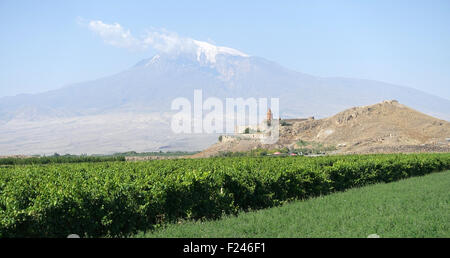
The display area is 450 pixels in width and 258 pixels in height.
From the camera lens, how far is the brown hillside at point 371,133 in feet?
238

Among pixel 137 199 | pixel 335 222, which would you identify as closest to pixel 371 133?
pixel 335 222

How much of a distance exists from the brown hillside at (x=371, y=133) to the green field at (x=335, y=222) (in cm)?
5716

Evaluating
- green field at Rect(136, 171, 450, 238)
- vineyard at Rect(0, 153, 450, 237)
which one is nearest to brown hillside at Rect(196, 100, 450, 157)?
vineyard at Rect(0, 153, 450, 237)

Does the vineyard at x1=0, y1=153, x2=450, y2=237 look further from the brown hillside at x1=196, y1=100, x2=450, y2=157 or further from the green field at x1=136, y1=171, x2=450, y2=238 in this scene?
the brown hillside at x1=196, y1=100, x2=450, y2=157

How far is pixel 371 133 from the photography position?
83438 millimetres

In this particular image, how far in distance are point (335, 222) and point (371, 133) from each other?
254ft

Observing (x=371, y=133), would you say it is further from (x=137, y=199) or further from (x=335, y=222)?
(x=137, y=199)

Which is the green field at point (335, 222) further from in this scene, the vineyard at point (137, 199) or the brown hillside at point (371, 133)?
the brown hillside at point (371, 133)

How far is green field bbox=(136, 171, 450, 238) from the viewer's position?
9359mm

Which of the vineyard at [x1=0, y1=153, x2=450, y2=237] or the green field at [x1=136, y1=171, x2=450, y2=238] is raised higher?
the vineyard at [x1=0, y1=153, x2=450, y2=237]

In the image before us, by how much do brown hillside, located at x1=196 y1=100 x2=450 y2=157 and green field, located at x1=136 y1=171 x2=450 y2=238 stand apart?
5716cm

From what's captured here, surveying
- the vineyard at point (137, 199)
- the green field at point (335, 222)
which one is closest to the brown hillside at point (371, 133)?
the vineyard at point (137, 199)
